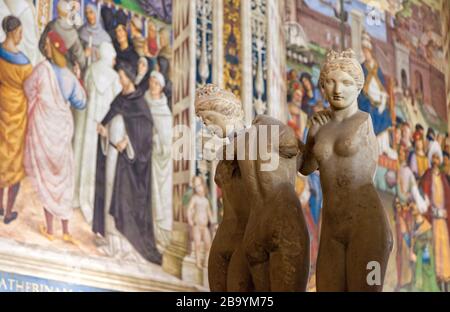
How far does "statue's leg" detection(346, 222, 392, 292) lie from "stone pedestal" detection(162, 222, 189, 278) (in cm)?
727

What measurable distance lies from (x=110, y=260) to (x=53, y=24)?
10.1ft

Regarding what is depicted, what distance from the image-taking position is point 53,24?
40.7ft

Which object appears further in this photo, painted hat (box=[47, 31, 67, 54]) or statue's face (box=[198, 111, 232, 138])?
painted hat (box=[47, 31, 67, 54])

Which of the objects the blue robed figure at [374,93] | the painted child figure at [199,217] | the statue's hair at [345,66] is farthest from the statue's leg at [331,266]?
the blue robed figure at [374,93]

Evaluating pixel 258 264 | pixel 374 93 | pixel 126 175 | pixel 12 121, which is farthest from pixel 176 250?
pixel 258 264

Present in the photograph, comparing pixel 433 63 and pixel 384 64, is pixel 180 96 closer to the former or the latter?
pixel 384 64

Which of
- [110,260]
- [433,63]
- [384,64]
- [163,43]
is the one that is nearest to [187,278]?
[110,260]

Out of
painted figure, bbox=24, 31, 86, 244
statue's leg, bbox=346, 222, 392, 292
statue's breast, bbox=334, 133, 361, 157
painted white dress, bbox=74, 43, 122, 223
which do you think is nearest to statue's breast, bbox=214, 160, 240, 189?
statue's breast, bbox=334, 133, 361, 157

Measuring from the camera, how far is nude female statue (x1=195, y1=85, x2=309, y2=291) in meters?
5.86

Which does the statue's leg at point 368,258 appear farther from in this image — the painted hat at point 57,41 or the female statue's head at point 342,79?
the painted hat at point 57,41

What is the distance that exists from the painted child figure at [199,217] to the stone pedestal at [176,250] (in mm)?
151

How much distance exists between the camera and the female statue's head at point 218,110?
639cm

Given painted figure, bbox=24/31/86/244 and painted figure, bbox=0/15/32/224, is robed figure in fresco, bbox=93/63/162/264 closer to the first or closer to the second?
painted figure, bbox=24/31/86/244

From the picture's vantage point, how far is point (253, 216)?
6055 mm
